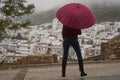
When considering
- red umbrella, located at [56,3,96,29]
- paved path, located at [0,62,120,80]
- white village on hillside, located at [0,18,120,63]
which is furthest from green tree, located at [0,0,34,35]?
red umbrella, located at [56,3,96,29]

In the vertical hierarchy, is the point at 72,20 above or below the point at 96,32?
below

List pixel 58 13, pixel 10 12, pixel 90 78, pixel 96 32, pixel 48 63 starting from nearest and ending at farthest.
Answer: pixel 90 78 < pixel 58 13 < pixel 48 63 < pixel 10 12 < pixel 96 32

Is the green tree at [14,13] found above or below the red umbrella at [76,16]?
above

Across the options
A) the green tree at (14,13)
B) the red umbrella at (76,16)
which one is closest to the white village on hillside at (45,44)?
the green tree at (14,13)

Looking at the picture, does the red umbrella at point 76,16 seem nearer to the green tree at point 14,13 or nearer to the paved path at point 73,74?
the paved path at point 73,74

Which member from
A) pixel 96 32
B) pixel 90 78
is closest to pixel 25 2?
pixel 90 78

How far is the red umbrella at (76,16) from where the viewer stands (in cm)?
875

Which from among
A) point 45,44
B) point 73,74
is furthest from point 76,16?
point 45,44

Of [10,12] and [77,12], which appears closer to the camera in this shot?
[77,12]

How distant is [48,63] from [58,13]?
6.22 m

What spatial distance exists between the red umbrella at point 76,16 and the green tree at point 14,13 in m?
8.24

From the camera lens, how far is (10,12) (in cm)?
1709

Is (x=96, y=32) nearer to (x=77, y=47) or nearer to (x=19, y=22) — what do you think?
(x=19, y=22)

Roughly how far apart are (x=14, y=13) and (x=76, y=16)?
884 cm
